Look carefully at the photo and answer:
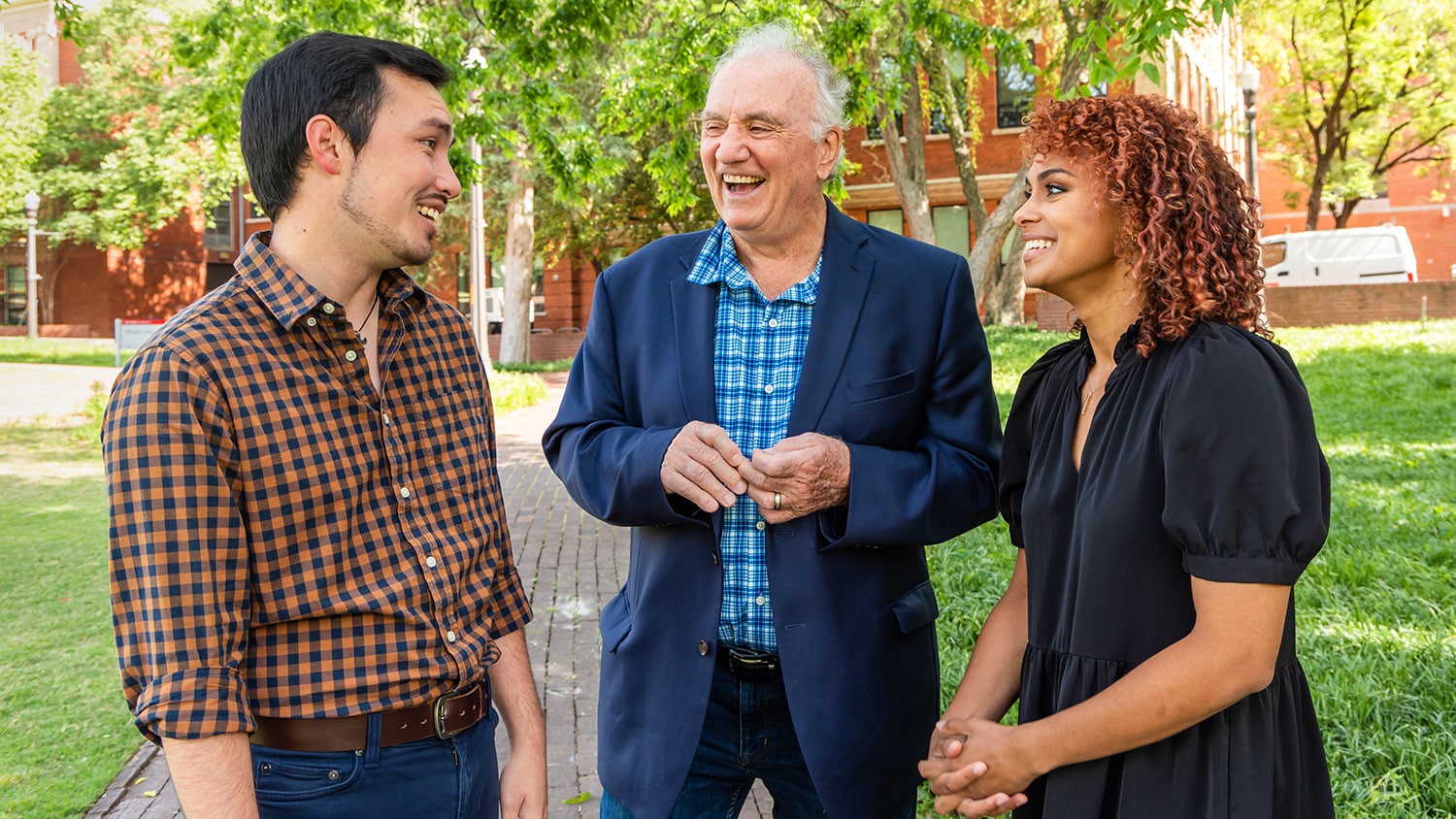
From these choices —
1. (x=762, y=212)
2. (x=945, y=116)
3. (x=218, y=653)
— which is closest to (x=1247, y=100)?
(x=945, y=116)

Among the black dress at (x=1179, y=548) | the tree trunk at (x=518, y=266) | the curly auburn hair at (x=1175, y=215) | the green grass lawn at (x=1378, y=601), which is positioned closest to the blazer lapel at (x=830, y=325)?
the black dress at (x=1179, y=548)

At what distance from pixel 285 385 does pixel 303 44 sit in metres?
0.68

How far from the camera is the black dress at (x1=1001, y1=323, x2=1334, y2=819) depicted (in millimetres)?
1789

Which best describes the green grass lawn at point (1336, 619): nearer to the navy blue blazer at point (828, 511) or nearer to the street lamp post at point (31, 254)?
the navy blue blazer at point (828, 511)

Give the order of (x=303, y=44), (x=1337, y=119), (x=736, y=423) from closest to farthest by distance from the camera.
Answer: (x=303, y=44) < (x=736, y=423) < (x=1337, y=119)

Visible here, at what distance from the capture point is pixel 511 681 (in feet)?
8.20

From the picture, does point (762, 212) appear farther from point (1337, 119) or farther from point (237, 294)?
point (1337, 119)

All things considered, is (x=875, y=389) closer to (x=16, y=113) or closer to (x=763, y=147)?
(x=763, y=147)

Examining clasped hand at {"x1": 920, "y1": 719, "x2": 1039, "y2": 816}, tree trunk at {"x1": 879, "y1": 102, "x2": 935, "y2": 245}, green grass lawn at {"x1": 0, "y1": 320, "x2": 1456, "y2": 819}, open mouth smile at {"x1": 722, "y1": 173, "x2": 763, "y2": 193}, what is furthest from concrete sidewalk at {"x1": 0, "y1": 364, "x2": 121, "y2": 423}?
clasped hand at {"x1": 920, "y1": 719, "x2": 1039, "y2": 816}

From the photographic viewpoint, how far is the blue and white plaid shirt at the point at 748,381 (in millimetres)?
2568

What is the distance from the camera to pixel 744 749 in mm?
2605

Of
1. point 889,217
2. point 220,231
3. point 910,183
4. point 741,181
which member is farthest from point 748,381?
point 220,231

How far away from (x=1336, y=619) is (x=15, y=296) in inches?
1962

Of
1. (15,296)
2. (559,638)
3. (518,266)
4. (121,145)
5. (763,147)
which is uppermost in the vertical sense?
(121,145)
